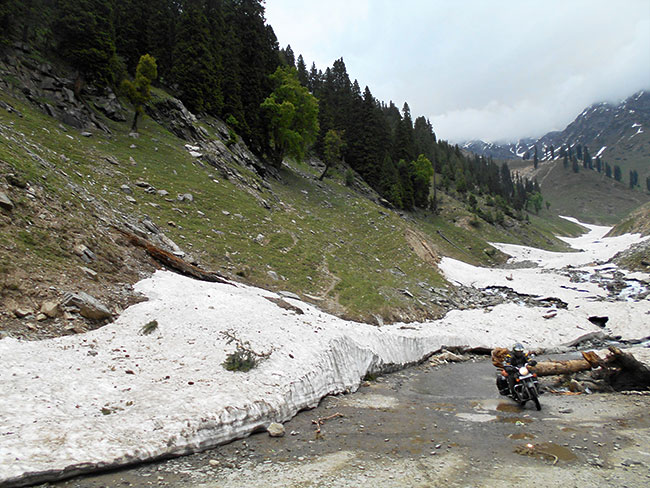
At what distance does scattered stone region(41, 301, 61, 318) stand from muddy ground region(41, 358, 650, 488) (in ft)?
19.1

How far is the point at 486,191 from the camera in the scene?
138m

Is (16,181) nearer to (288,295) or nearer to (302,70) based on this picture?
(288,295)

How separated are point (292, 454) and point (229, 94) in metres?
55.5

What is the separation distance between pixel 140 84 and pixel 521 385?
39242 millimetres

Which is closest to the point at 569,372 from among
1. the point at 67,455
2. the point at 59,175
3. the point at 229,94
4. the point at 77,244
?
the point at 67,455

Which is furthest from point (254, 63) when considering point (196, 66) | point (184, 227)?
point (184, 227)

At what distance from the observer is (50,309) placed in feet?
30.8

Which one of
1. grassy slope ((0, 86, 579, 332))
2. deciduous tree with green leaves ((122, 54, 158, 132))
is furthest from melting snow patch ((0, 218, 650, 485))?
deciduous tree with green leaves ((122, 54, 158, 132))

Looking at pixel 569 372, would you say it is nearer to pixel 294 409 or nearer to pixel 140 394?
pixel 294 409

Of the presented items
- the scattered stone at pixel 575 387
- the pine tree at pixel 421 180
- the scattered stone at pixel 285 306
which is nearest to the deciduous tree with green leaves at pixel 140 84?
the scattered stone at pixel 285 306

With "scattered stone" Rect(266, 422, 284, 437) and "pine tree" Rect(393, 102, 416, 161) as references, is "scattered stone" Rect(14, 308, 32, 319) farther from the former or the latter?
"pine tree" Rect(393, 102, 416, 161)

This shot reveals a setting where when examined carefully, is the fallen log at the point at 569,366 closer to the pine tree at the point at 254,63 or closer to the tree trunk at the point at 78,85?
the tree trunk at the point at 78,85

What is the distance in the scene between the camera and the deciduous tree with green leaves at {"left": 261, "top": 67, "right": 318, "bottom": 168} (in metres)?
49.5

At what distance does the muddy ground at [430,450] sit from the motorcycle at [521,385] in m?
0.35
